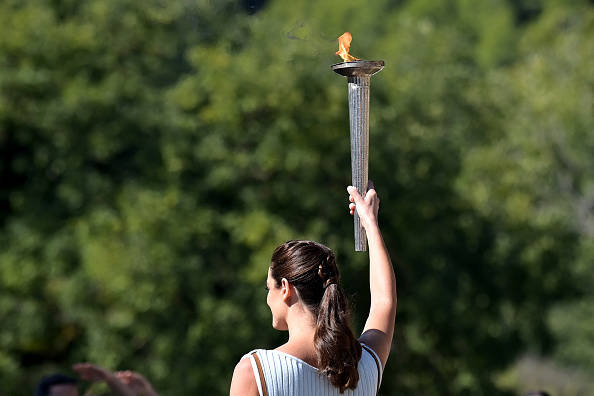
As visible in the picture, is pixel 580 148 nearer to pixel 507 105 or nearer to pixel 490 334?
pixel 507 105

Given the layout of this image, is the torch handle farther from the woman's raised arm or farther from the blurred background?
the blurred background

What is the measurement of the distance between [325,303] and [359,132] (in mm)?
543

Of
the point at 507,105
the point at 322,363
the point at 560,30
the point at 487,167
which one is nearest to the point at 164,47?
the point at 487,167

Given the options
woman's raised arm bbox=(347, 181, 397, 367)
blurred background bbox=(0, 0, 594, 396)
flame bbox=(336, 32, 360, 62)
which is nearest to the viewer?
woman's raised arm bbox=(347, 181, 397, 367)

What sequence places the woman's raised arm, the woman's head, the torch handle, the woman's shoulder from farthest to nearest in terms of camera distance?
the torch handle < the woman's raised arm < the woman's head < the woman's shoulder

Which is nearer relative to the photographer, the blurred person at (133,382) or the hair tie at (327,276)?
the hair tie at (327,276)

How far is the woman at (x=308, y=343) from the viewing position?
191 cm

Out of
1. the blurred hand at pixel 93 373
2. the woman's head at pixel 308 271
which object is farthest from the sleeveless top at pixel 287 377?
the blurred hand at pixel 93 373

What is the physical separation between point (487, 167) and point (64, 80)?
24.2 ft

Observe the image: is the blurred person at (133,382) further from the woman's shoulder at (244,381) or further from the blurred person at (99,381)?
the woman's shoulder at (244,381)

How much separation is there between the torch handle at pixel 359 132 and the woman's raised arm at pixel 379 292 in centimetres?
8

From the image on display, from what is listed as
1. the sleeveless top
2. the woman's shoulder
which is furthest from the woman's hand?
the woman's shoulder

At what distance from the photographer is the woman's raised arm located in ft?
7.08

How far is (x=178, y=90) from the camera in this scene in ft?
40.4
